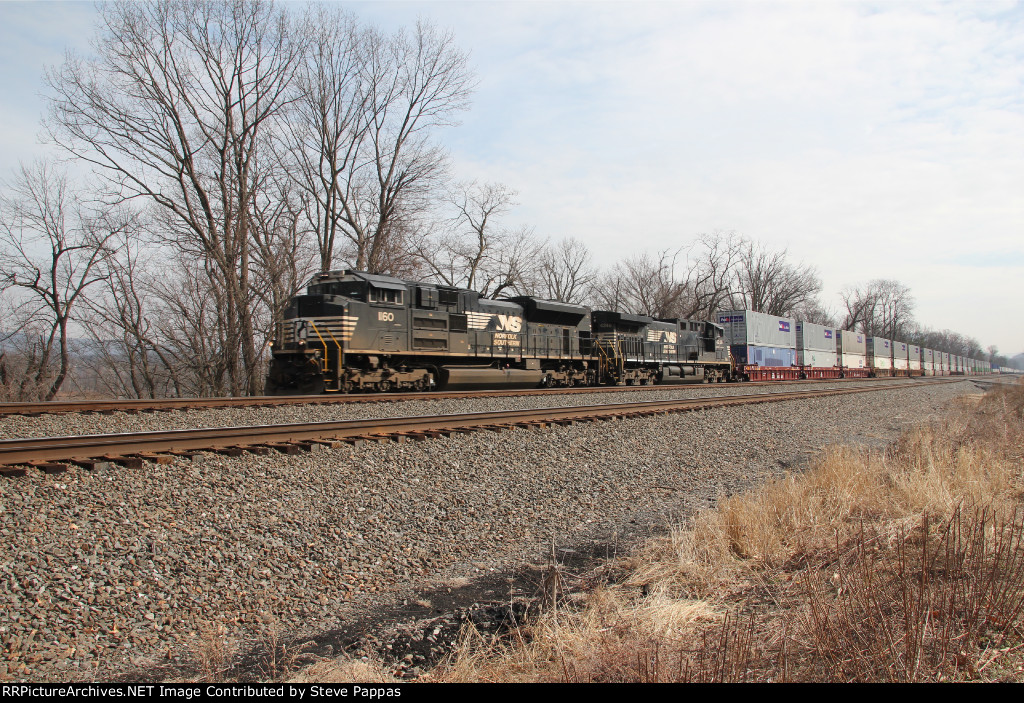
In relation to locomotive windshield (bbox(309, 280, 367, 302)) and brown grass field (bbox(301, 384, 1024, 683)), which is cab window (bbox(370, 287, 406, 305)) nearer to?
locomotive windshield (bbox(309, 280, 367, 302))

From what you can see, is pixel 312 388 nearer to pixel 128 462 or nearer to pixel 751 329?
pixel 128 462

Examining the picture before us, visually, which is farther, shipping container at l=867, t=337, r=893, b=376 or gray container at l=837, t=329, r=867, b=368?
shipping container at l=867, t=337, r=893, b=376

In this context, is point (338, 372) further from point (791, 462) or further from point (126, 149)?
point (126, 149)

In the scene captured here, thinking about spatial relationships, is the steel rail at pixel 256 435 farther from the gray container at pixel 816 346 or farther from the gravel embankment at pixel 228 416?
the gray container at pixel 816 346

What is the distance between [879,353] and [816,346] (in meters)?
16.8

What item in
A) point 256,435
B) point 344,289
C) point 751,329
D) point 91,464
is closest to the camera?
point 91,464

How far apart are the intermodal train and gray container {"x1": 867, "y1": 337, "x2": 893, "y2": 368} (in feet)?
110

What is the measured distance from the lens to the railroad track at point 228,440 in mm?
5238

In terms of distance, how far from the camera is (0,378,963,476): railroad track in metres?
5.24

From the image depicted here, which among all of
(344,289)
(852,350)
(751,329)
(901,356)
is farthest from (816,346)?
(344,289)

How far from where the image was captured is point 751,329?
3316 cm

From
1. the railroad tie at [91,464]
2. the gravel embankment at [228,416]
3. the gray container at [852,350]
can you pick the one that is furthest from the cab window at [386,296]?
the gray container at [852,350]

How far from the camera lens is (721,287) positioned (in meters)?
59.2

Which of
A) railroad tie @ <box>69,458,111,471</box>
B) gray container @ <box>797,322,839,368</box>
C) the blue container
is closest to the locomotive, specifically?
railroad tie @ <box>69,458,111,471</box>
